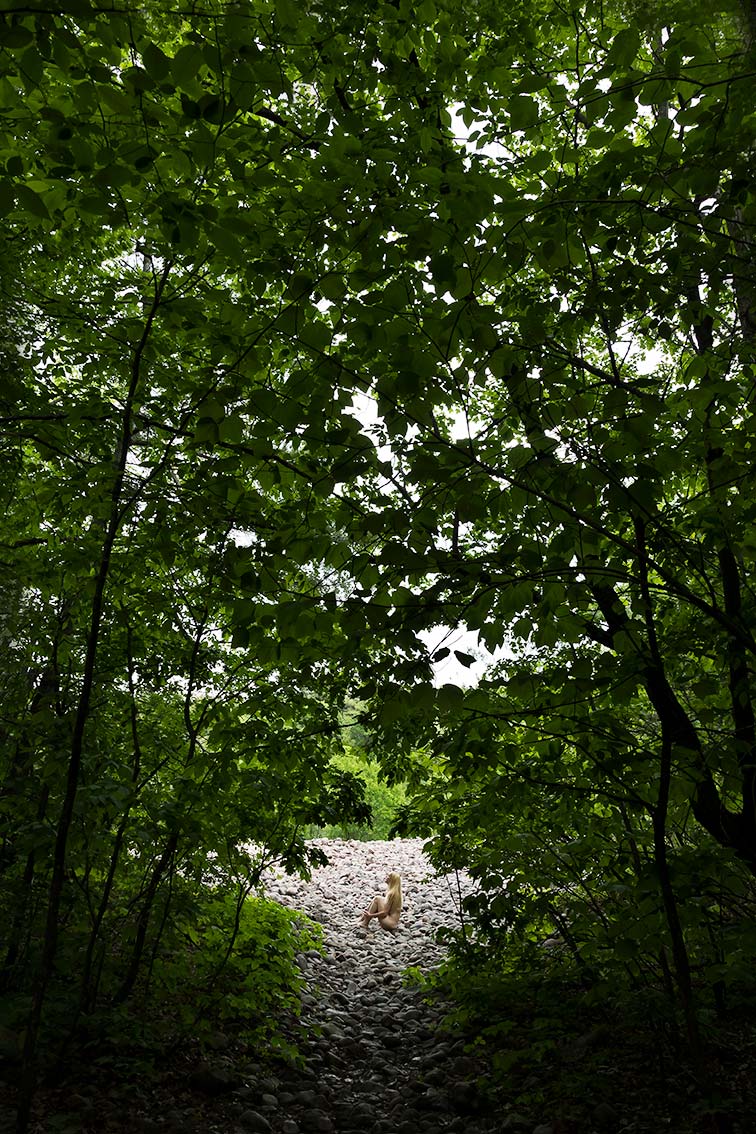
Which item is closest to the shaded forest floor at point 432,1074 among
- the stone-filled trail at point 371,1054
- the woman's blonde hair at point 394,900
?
the stone-filled trail at point 371,1054

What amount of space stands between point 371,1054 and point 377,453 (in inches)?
237

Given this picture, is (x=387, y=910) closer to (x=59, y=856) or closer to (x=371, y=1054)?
(x=371, y=1054)

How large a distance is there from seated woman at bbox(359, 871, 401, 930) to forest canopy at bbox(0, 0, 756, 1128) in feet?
20.2

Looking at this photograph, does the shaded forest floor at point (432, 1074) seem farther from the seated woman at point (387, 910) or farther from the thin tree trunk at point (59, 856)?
the seated woman at point (387, 910)

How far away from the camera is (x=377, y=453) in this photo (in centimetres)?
225

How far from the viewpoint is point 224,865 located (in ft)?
17.1

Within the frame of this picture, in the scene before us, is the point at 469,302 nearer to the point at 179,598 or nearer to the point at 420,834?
the point at 179,598

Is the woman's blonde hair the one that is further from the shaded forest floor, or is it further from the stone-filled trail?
the shaded forest floor

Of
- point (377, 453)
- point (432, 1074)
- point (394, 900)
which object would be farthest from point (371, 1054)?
point (377, 453)

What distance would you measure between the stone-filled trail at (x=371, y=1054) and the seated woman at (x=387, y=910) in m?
0.17

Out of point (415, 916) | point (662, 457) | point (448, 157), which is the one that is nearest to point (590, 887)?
point (662, 457)

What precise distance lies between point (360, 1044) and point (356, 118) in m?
6.93

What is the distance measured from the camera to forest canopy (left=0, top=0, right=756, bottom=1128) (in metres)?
2.22

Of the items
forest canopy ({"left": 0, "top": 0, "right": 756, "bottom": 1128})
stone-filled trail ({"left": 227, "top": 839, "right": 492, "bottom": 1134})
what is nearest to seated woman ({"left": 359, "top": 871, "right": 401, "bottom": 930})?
stone-filled trail ({"left": 227, "top": 839, "right": 492, "bottom": 1134})
